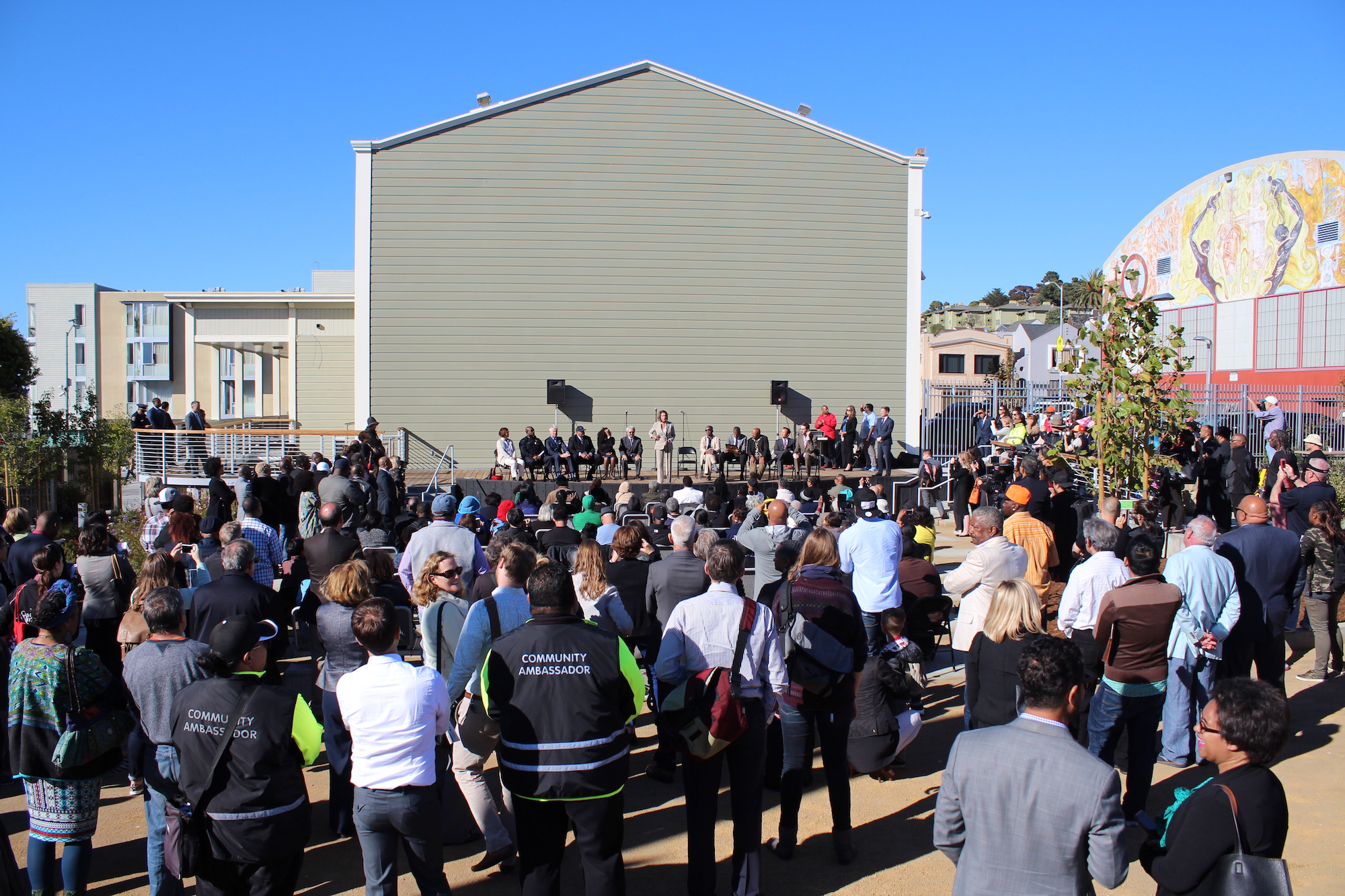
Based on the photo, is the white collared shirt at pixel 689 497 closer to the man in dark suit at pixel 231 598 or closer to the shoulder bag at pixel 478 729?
the man in dark suit at pixel 231 598

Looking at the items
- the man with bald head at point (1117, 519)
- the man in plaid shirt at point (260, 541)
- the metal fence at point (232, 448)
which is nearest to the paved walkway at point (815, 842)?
the man with bald head at point (1117, 519)

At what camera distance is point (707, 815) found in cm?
399

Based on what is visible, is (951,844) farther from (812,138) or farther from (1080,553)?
(812,138)

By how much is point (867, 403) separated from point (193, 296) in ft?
60.0

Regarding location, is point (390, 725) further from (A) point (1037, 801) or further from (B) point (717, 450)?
(B) point (717, 450)

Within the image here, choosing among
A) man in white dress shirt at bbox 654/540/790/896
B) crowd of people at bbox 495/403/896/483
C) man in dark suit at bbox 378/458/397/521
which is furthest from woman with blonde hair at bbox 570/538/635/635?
crowd of people at bbox 495/403/896/483

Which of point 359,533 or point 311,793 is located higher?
point 359,533

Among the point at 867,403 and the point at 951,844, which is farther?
the point at 867,403

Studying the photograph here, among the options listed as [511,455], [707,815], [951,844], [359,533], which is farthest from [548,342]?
[951,844]

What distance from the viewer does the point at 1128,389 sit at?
843cm

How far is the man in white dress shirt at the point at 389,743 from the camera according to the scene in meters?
3.45

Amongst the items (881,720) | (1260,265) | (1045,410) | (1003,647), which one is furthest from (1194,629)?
(1260,265)

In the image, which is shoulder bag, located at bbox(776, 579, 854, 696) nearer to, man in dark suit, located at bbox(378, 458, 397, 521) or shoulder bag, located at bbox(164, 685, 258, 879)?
shoulder bag, located at bbox(164, 685, 258, 879)

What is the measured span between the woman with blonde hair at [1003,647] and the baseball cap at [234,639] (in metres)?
3.24
